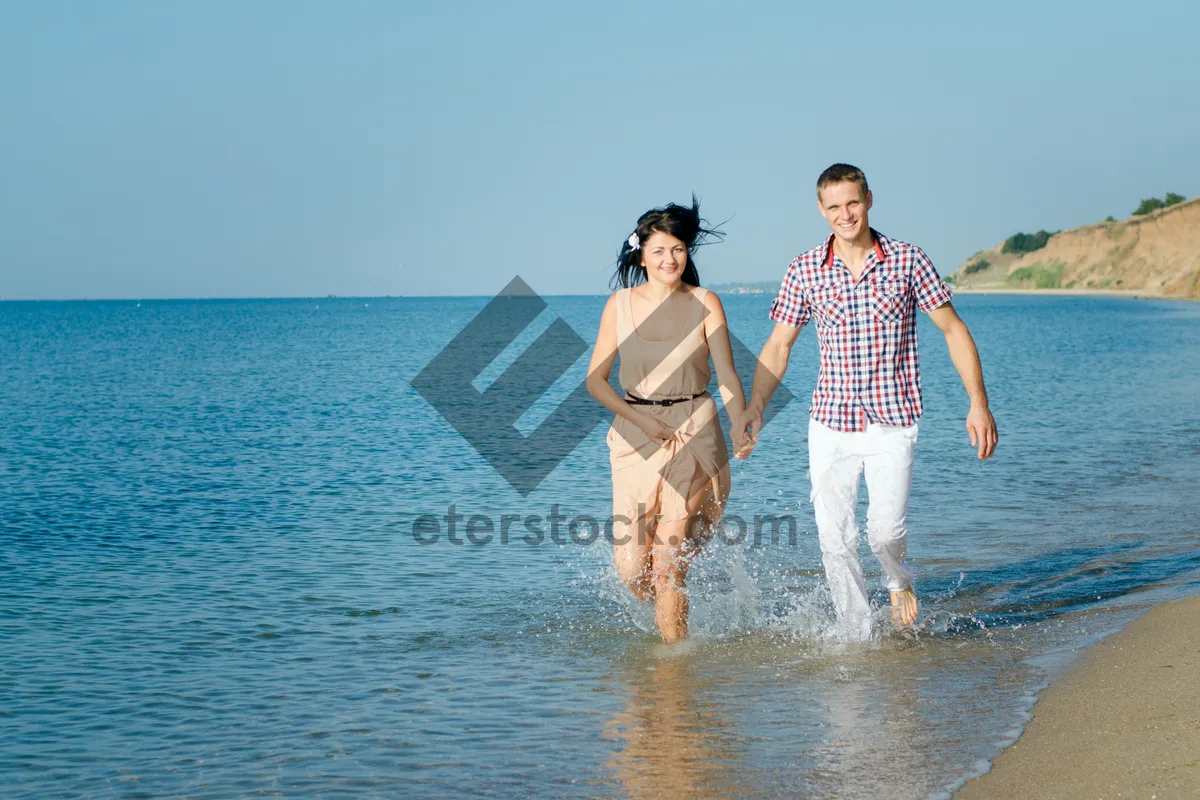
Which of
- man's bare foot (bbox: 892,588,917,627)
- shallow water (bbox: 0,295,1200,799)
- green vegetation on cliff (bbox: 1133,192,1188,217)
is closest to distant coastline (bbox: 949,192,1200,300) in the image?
green vegetation on cliff (bbox: 1133,192,1188,217)

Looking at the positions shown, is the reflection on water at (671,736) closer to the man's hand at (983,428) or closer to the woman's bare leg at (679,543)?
the woman's bare leg at (679,543)

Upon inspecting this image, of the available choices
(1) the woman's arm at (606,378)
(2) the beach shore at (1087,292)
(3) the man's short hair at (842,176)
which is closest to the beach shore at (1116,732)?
(1) the woman's arm at (606,378)

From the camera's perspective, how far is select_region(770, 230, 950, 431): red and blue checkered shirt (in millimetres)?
5902

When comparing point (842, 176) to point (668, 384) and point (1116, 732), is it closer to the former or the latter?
point (668, 384)

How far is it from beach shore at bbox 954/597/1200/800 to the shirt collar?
2131 millimetres

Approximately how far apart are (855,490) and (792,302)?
981mm

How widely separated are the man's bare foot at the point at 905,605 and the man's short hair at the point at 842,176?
217 cm

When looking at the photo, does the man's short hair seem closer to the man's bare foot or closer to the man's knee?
the man's knee

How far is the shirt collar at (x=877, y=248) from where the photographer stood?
5.90 metres

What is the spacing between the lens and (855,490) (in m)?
6.17

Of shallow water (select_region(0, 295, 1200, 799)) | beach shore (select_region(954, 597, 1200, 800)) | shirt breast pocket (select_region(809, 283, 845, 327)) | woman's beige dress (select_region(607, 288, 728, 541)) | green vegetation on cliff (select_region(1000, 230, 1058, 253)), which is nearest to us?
beach shore (select_region(954, 597, 1200, 800))

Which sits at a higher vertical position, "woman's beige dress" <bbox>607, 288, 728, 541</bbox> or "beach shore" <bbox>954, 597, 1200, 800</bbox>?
"woman's beige dress" <bbox>607, 288, 728, 541</bbox>

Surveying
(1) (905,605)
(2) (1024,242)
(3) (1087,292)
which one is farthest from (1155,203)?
(1) (905,605)

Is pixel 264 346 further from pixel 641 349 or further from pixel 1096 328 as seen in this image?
pixel 641 349
